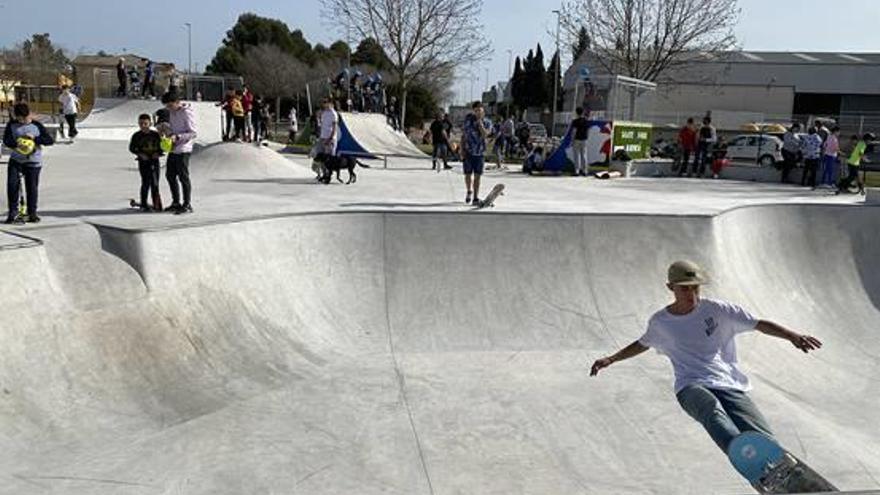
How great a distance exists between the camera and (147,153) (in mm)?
8992

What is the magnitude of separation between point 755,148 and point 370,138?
16.5m

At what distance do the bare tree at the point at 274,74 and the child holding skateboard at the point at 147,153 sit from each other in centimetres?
5067

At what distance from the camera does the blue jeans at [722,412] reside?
3865 mm

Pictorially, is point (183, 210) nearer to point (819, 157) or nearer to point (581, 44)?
point (819, 157)

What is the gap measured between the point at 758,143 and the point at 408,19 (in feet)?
51.8

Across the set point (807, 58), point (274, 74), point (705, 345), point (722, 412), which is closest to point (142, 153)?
point (705, 345)

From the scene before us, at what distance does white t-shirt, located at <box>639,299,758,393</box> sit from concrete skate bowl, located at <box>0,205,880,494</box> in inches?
48.3

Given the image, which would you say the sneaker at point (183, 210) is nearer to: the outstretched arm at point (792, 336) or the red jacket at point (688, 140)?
the outstretched arm at point (792, 336)

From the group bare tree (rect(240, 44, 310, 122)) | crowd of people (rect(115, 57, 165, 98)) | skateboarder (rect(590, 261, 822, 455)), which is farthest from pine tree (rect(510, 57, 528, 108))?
skateboarder (rect(590, 261, 822, 455))

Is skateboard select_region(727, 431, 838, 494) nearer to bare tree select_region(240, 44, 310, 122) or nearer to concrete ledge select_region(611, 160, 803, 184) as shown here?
concrete ledge select_region(611, 160, 803, 184)

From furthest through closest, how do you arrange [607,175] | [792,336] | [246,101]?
[246,101]
[607,175]
[792,336]

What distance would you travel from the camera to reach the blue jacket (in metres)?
7.60

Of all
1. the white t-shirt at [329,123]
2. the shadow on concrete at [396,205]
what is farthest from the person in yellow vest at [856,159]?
the white t-shirt at [329,123]

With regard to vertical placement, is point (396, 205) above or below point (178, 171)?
below
